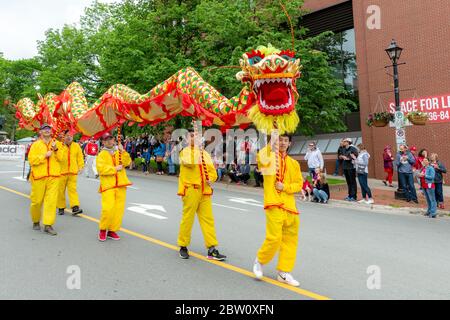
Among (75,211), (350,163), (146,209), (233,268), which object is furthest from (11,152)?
(233,268)

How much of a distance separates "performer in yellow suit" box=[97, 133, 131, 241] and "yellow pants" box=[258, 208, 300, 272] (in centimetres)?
294

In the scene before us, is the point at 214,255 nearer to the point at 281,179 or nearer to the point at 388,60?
the point at 281,179

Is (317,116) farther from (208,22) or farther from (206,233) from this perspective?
(206,233)

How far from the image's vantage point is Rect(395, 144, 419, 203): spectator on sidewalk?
37.0 feet

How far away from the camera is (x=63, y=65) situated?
2773cm

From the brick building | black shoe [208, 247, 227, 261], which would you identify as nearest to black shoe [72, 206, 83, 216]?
black shoe [208, 247, 227, 261]

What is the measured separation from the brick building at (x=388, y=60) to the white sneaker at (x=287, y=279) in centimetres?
1323

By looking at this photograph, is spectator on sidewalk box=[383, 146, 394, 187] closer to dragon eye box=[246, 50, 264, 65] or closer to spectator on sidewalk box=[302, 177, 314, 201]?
spectator on sidewalk box=[302, 177, 314, 201]

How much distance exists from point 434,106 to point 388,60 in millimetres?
2909

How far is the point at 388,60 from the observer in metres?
17.0

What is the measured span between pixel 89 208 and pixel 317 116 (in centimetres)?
1000

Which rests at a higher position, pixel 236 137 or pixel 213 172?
pixel 236 137
